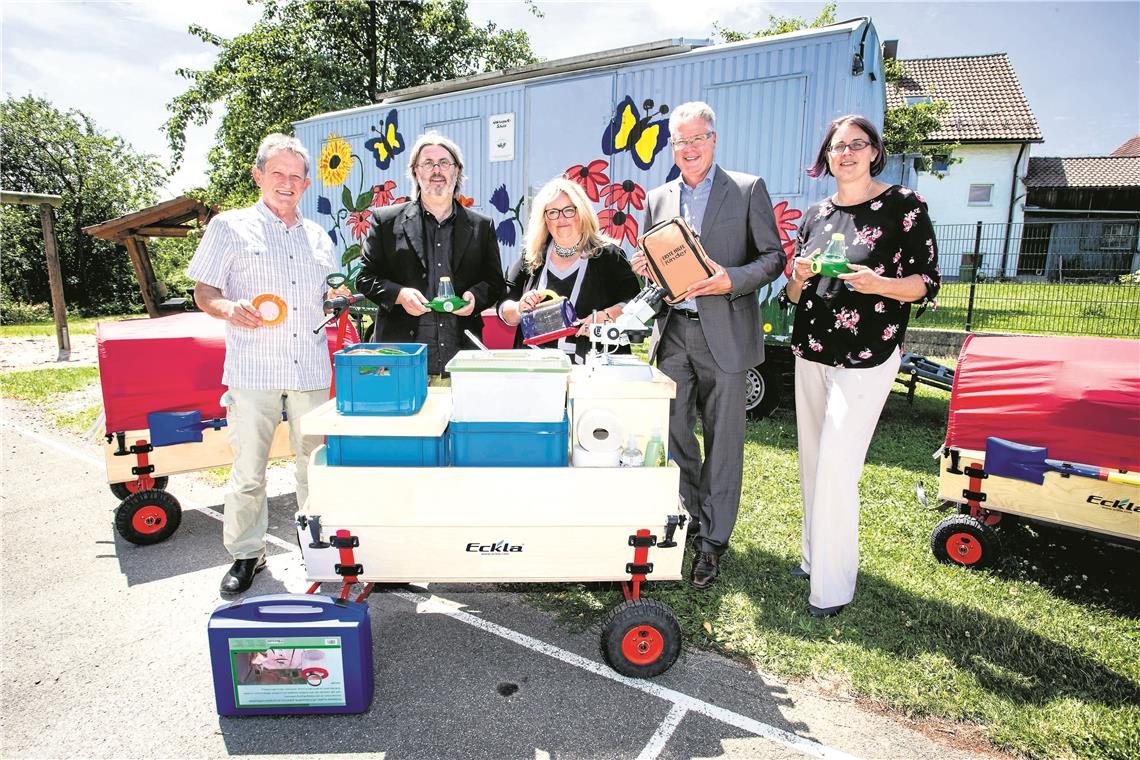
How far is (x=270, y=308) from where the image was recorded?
312cm

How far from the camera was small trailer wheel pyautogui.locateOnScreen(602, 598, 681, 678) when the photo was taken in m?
2.54

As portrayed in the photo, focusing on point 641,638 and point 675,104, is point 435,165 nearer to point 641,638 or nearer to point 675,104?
point 641,638

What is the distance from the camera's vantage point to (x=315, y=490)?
233 centimetres

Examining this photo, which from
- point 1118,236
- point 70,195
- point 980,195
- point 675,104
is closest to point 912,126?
point 1118,236

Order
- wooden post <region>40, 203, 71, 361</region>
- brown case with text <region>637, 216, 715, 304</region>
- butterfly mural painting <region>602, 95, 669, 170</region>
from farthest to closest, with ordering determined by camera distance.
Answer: wooden post <region>40, 203, 71, 361</region> < butterfly mural painting <region>602, 95, 669, 170</region> < brown case with text <region>637, 216, 715, 304</region>

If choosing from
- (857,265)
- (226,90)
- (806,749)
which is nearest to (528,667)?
(806,749)

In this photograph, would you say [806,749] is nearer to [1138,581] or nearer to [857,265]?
[857,265]

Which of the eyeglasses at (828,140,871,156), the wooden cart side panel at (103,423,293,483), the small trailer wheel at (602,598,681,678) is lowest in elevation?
the small trailer wheel at (602,598,681,678)

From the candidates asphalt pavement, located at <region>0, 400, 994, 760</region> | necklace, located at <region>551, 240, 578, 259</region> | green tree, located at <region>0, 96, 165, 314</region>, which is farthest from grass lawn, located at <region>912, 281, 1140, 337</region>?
green tree, located at <region>0, 96, 165, 314</region>

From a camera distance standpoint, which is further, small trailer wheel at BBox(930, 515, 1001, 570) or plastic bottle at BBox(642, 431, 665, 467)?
small trailer wheel at BBox(930, 515, 1001, 570)

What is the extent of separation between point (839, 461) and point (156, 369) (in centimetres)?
388

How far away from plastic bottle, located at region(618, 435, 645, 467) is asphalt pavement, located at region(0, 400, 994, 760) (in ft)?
3.16

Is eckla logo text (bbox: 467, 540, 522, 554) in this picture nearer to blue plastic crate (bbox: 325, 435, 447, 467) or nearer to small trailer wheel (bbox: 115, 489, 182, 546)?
blue plastic crate (bbox: 325, 435, 447, 467)

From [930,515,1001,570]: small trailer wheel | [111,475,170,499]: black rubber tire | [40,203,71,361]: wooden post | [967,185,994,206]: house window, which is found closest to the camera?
[930,515,1001,570]: small trailer wheel
